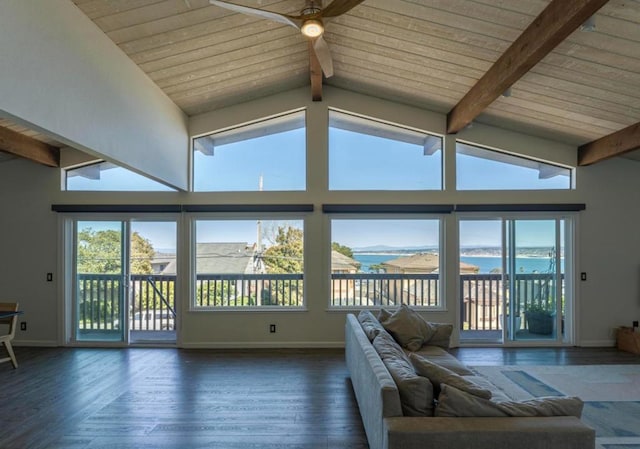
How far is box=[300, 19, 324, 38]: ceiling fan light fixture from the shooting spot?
8.82 feet

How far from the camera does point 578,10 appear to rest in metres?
2.49

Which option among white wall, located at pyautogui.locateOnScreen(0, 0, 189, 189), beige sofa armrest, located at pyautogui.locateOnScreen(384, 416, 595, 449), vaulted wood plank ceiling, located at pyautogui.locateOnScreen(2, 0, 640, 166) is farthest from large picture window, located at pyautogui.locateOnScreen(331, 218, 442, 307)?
beige sofa armrest, located at pyautogui.locateOnScreen(384, 416, 595, 449)

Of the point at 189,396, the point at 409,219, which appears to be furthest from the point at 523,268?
the point at 189,396

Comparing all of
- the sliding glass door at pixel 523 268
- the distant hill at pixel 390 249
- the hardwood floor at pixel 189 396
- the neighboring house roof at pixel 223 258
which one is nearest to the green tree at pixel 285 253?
the neighboring house roof at pixel 223 258

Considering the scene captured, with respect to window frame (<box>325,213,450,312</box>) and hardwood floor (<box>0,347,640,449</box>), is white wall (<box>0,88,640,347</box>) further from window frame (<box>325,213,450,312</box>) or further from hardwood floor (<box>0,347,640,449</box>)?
hardwood floor (<box>0,347,640,449</box>)

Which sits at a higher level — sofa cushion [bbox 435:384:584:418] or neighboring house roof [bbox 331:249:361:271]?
neighboring house roof [bbox 331:249:361:271]

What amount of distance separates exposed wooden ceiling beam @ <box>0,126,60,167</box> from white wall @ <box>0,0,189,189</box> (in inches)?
72.5

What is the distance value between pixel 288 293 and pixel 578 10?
4536 mm

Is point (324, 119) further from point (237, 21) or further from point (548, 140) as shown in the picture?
point (548, 140)

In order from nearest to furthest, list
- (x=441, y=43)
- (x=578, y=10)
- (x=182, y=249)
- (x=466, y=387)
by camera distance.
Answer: (x=466, y=387), (x=578, y=10), (x=441, y=43), (x=182, y=249)

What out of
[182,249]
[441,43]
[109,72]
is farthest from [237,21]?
[182,249]

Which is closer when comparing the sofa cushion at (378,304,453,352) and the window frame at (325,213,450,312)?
the sofa cushion at (378,304,453,352)

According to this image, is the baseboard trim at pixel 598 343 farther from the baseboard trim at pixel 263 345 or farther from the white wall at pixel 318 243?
the baseboard trim at pixel 263 345

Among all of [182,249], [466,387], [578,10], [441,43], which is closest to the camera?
[466,387]
